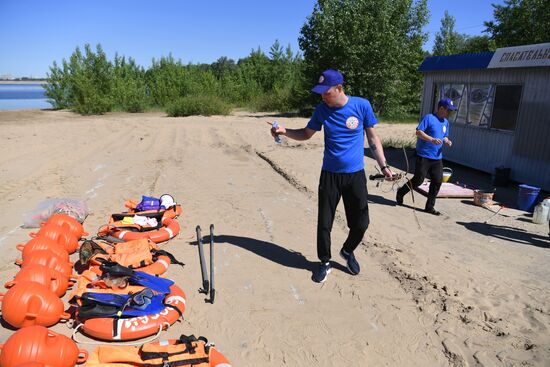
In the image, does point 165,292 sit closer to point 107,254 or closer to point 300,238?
point 107,254

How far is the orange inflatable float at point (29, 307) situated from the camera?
357 centimetres

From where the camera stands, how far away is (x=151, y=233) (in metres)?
5.87

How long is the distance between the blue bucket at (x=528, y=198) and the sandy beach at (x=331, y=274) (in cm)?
31

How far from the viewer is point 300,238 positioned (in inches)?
241

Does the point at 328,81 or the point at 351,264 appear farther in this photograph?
the point at 351,264

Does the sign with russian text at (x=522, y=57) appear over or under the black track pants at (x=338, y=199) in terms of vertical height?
over

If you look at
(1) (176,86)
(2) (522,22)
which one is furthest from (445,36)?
(1) (176,86)

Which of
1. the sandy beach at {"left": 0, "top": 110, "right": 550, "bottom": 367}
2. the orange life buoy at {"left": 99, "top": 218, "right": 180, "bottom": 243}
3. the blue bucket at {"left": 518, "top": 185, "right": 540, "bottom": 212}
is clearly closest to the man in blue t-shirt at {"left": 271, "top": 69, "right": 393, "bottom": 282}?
the sandy beach at {"left": 0, "top": 110, "right": 550, "bottom": 367}

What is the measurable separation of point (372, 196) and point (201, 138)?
372 inches

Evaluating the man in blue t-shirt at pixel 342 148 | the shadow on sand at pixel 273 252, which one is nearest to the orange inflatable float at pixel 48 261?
the shadow on sand at pixel 273 252

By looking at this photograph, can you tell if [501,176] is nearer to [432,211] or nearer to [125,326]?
[432,211]

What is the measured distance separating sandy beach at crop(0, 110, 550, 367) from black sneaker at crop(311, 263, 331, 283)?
9cm

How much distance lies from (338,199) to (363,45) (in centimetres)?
2111

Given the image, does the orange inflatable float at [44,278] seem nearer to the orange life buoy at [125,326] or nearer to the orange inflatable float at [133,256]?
the orange inflatable float at [133,256]
